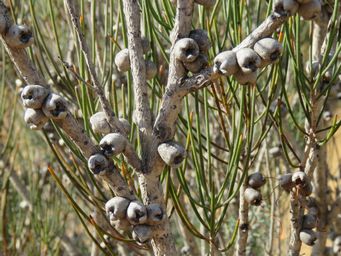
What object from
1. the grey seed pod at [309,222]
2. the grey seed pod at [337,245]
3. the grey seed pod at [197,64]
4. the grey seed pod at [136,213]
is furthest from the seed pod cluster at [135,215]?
the grey seed pod at [337,245]

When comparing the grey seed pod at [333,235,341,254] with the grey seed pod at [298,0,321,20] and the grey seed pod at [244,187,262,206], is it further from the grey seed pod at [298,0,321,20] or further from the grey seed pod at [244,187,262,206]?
the grey seed pod at [298,0,321,20]

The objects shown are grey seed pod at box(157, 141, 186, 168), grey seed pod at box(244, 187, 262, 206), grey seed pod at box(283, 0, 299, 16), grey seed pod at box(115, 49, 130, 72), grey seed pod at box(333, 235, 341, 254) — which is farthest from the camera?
grey seed pod at box(333, 235, 341, 254)

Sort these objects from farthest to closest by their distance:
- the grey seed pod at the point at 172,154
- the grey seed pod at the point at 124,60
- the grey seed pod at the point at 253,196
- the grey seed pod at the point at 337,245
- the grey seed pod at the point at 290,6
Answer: the grey seed pod at the point at 337,245 < the grey seed pod at the point at 253,196 < the grey seed pod at the point at 124,60 < the grey seed pod at the point at 172,154 < the grey seed pod at the point at 290,6

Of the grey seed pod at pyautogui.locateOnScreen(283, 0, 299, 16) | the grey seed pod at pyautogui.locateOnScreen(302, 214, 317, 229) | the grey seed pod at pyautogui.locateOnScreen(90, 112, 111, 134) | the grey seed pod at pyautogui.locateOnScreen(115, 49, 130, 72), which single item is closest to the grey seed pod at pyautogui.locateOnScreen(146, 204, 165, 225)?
the grey seed pod at pyautogui.locateOnScreen(90, 112, 111, 134)

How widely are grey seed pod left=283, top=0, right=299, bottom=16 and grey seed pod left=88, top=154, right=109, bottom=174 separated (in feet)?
1.08

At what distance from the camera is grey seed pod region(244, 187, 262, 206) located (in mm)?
1197

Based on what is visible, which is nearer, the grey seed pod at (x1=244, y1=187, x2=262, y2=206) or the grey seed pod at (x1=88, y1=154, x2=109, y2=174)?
the grey seed pod at (x1=88, y1=154, x2=109, y2=174)

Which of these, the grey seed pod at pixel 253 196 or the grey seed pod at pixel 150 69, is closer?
the grey seed pod at pixel 150 69

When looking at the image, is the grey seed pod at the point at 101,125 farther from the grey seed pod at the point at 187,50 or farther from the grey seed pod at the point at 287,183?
the grey seed pod at the point at 287,183

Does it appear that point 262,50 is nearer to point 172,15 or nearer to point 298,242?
point 172,15

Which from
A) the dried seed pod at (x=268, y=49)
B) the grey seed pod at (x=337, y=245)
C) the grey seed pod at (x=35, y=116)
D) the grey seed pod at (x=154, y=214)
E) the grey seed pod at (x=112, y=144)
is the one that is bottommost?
the grey seed pod at (x=337, y=245)

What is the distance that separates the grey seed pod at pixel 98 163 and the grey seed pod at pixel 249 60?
241 mm

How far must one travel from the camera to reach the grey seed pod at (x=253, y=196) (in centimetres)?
120

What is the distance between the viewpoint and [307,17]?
2.59 ft
